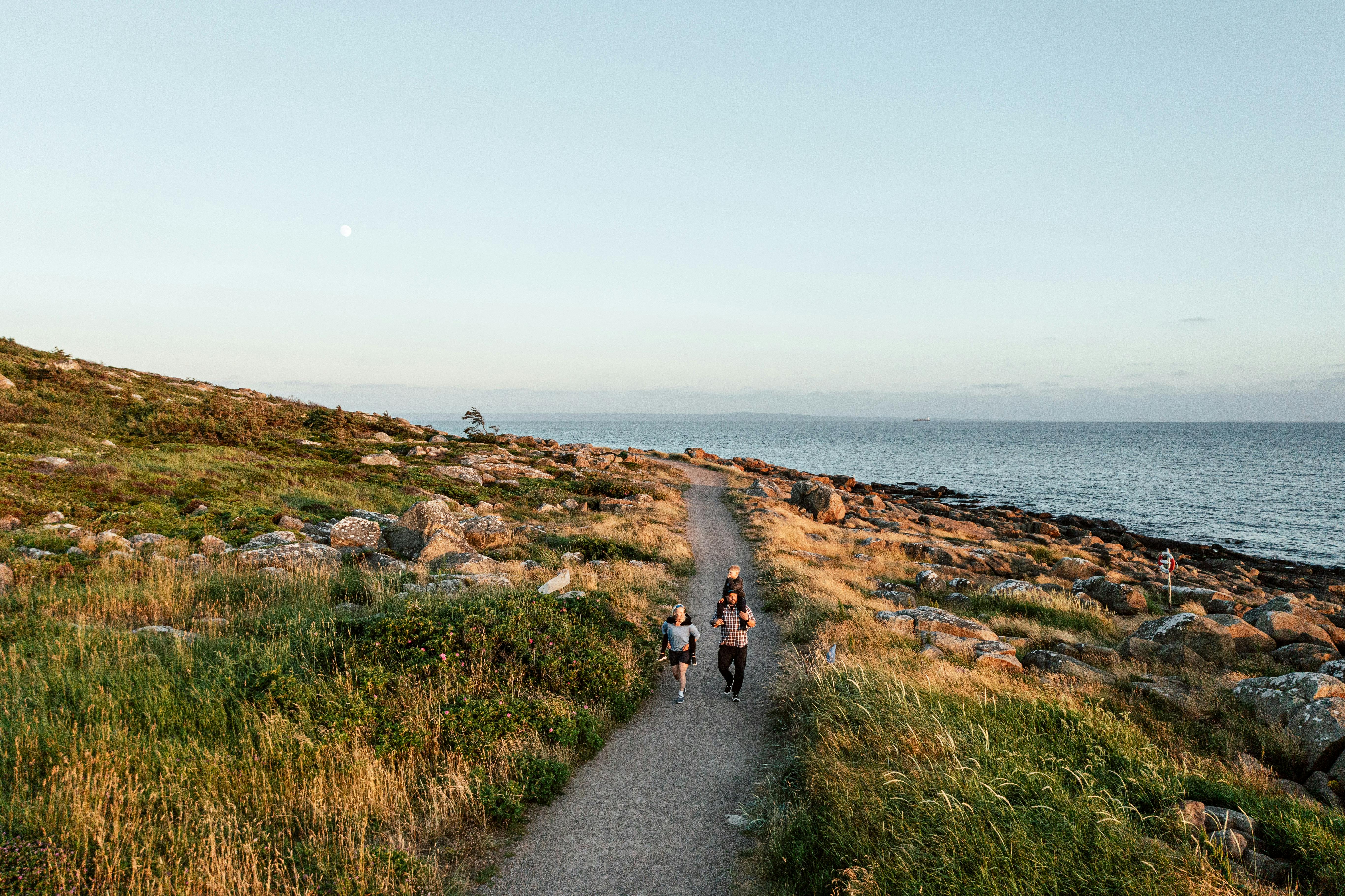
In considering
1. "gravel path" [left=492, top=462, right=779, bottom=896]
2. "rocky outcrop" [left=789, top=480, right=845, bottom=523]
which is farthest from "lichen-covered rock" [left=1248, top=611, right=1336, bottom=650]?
"rocky outcrop" [left=789, top=480, right=845, bottom=523]

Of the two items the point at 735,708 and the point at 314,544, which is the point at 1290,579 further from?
the point at 314,544

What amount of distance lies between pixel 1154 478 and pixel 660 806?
95434 mm

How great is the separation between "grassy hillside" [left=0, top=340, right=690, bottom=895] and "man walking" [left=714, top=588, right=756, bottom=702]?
155 centimetres

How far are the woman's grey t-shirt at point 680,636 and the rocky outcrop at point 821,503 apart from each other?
26.3 m

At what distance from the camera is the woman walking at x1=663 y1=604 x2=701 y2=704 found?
1062cm

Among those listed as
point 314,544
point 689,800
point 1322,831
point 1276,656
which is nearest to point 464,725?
point 689,800

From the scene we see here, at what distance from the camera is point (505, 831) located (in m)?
6.64

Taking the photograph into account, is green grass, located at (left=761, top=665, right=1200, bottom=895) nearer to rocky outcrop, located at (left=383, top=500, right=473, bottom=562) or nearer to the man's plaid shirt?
the man's plaid shirt

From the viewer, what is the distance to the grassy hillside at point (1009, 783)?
4.89 metres

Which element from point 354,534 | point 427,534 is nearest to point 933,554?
point 427,534

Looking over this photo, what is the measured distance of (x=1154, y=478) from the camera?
7938cm

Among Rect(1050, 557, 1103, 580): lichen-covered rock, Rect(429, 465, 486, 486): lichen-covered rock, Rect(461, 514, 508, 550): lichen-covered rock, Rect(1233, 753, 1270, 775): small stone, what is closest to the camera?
Rect(1233, 753, 1270, 775): small stone

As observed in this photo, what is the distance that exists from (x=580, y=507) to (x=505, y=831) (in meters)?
22.9

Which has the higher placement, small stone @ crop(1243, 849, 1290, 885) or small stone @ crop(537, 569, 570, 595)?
small stone @ crop(1243, 849, 1290, 885)
